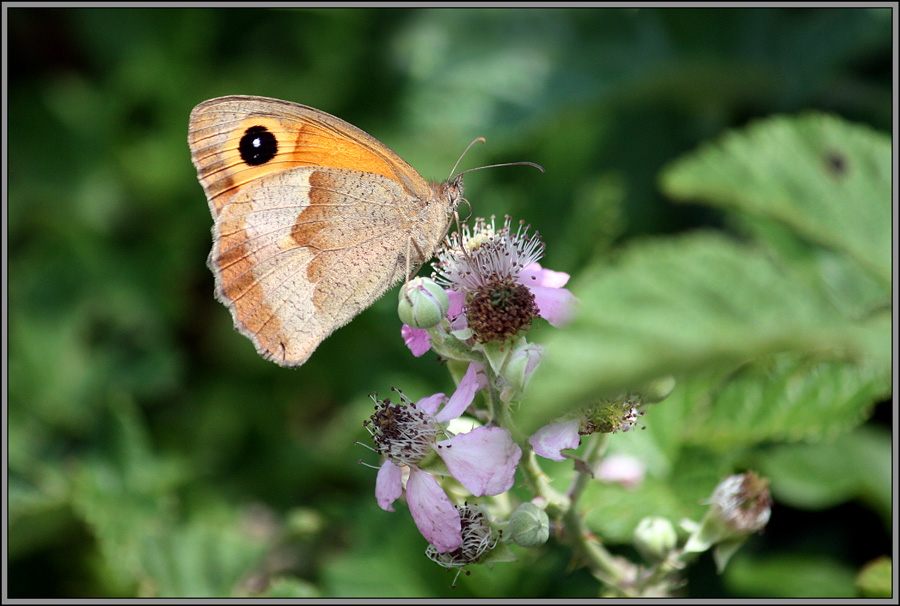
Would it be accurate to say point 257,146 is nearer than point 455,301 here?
No

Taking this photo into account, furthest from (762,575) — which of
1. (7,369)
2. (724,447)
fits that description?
(7,369)

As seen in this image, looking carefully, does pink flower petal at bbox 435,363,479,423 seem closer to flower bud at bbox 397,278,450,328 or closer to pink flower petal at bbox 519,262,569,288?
flower bud at bbox 397,278,450,328

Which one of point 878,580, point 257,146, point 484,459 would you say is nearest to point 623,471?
point 878,580

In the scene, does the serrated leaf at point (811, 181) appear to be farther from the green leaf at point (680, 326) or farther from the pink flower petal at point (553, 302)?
the green leaf at point (680, 326)

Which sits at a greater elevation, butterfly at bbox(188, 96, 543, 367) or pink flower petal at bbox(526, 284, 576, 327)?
butterfly at bbox(188, 96, 543, 367)

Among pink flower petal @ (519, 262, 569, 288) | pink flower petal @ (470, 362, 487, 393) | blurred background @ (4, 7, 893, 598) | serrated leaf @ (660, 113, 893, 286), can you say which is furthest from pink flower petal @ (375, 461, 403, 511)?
serrated leaf @ (660, 113, 893, 286)

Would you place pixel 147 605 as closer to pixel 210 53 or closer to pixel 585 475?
pixel 585 475

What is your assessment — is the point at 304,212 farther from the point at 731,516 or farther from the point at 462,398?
the point at 731,516
